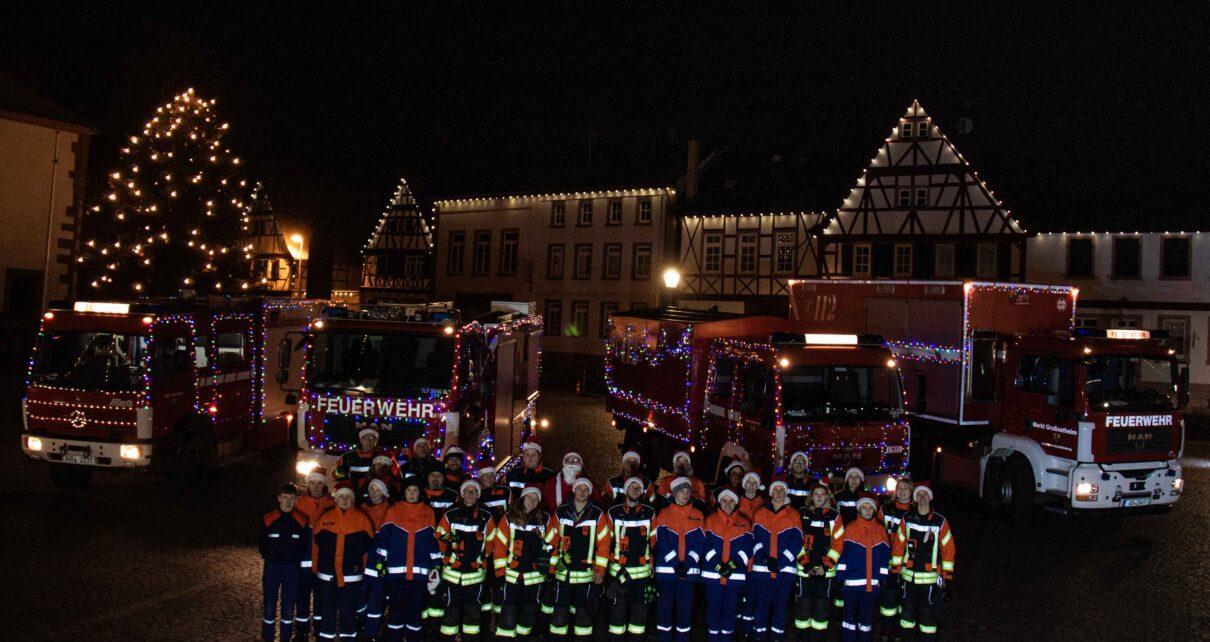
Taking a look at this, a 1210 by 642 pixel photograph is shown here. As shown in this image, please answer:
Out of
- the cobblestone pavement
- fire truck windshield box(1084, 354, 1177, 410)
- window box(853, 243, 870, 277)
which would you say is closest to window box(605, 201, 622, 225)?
window box(853, 243, 870, 277)

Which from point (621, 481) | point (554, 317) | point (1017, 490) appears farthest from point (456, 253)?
point (621, 481)

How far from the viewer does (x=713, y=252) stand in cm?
3806

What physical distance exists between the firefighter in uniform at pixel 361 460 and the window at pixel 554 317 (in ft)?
104

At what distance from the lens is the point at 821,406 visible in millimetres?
11945

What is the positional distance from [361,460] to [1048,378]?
33.6 feet

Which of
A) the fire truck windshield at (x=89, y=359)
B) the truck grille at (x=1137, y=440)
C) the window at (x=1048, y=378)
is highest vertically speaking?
the window at (x=1048, y=378)

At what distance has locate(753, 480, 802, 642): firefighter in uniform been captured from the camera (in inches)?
307

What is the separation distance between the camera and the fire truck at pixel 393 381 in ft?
37.5

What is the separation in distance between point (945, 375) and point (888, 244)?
1968cm

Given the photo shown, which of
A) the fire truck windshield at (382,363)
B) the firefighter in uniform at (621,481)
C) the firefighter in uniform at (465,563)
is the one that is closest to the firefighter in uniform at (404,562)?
the firefighter in uniform at (465,563)

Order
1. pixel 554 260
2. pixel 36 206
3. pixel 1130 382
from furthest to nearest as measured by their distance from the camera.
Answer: pixel 554 260
pixel 36 206
pixel 1130 382

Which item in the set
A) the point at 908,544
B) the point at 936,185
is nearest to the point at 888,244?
the point at 936,185

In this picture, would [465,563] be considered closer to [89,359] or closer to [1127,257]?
[89,359]

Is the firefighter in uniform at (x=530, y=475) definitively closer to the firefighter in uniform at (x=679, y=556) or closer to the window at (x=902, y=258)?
the firefighter in uniform at (x=679, y=556)
